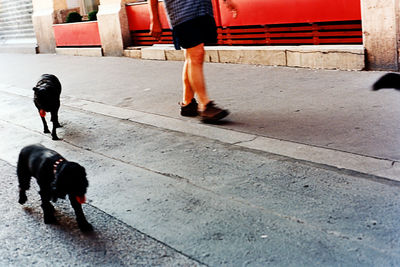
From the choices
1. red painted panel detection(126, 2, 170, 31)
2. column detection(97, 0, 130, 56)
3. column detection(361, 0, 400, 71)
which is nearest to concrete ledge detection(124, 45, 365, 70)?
column detection(361, 0, 400, 71)

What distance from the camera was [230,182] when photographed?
163 inches

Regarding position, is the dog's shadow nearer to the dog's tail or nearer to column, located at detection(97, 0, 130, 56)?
the dog's tail

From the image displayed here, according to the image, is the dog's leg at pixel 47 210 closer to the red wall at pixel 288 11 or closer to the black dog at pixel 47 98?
the black dog at pixel 47 98

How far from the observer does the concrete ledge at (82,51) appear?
15.0 meters

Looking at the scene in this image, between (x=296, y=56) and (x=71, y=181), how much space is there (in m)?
5.89

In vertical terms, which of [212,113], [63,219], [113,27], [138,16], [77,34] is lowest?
[63,219]

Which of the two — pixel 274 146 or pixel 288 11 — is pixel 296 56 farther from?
pixel 274 146

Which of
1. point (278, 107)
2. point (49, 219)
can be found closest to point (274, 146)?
point (278, 107)

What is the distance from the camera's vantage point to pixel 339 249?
2.95 m

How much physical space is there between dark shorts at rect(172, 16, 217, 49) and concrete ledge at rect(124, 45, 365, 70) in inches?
104

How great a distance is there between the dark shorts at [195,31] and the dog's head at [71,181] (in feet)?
9.28

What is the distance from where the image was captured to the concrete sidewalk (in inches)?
181

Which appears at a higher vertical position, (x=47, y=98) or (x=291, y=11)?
(x=291, y=11)

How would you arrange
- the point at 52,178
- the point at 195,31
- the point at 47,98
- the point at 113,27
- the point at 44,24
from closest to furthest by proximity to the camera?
1. the point at 52,178
2. the point at 195,31
3. the point at 47,98
4. the point at 113,27
5. the point at 44,24
